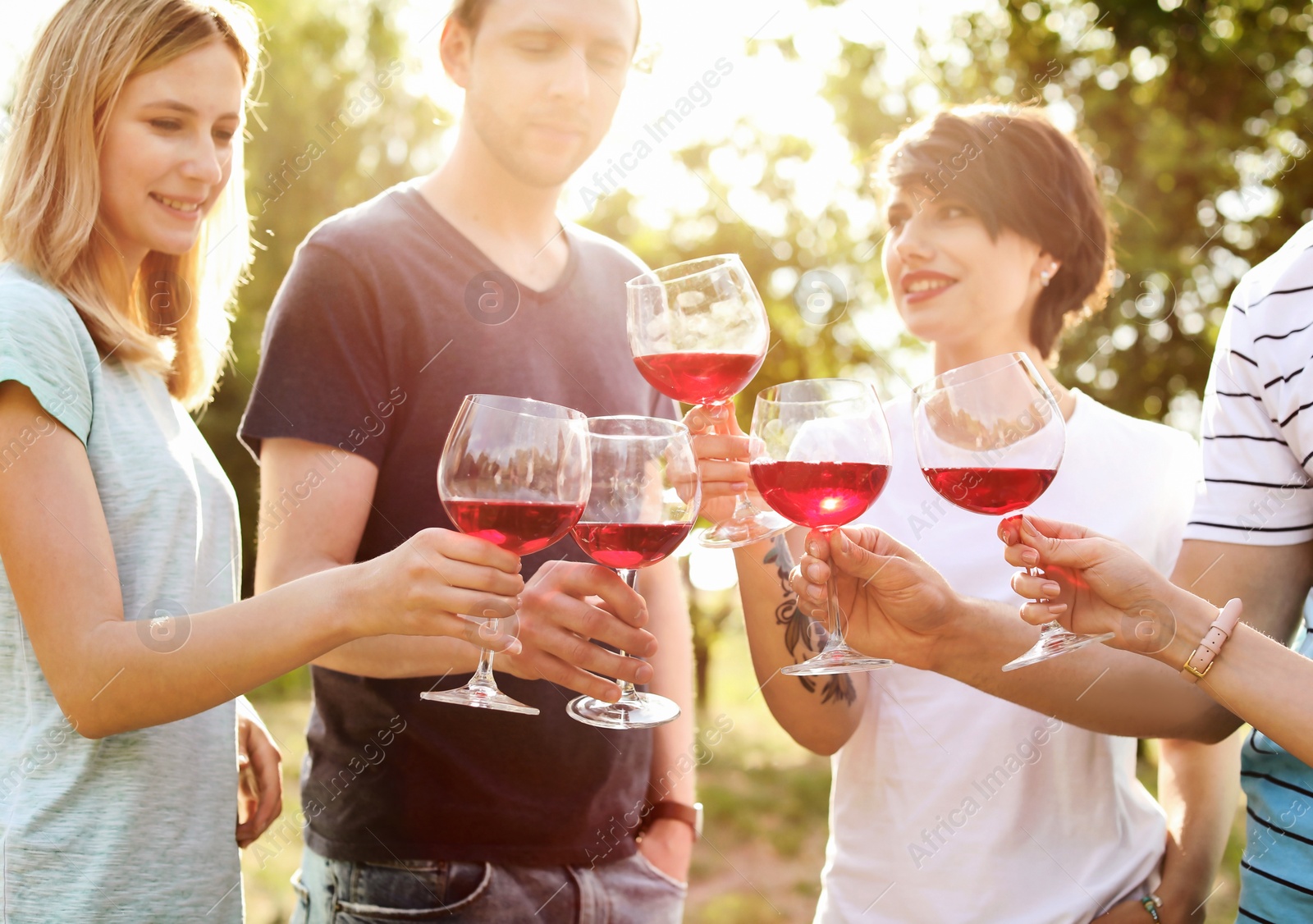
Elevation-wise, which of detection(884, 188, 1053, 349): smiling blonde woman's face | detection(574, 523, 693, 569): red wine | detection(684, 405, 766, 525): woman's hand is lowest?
detection(574, 523, 693, 569): red wine

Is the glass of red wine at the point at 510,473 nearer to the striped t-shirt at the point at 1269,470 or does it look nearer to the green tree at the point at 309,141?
the striped t-shirt at the point at 1269,470

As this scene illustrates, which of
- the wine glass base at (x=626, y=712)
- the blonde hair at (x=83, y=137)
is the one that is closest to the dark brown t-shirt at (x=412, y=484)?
the blonde hair at (x=83, y=137)

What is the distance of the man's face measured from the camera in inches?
96.9

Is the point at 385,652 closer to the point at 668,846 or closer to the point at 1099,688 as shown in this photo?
the point at 668,846

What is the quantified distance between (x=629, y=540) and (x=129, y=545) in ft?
3.18

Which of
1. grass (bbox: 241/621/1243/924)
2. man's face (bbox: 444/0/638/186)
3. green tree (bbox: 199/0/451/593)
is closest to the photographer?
man's face (bbox: 444/0/638/186)

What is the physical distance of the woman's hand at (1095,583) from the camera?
1.72 metres

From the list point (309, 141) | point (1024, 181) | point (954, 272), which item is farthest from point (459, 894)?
point (309, 141)

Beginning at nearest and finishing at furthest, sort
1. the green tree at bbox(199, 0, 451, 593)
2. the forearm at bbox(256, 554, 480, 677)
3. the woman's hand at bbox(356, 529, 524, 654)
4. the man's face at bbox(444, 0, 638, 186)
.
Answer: the woman's hand at bbox(356, 529, 524, 654), the forearm at bbox(256, 554, 480, 677), the man's face at bbox(444, 0, 638, 186), the green tree at bbox(199, 0, 451, 593)

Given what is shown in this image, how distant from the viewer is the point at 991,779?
233cm

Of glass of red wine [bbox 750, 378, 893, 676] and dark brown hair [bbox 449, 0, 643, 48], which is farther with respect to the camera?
dark brown hair [bbox 449, 0, 643, 48]

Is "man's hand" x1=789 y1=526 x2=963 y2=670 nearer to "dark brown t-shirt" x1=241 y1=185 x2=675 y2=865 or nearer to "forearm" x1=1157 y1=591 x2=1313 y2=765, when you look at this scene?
"forearm" x1=1157 y1=591 x2=1313 y2=765

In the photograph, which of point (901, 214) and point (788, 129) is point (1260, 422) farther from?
point (788, 129)

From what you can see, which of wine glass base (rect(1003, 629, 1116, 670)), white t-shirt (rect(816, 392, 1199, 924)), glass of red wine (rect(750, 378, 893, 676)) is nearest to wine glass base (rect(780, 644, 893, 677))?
glass of red wine (rect(750, 378, 893, 676))
